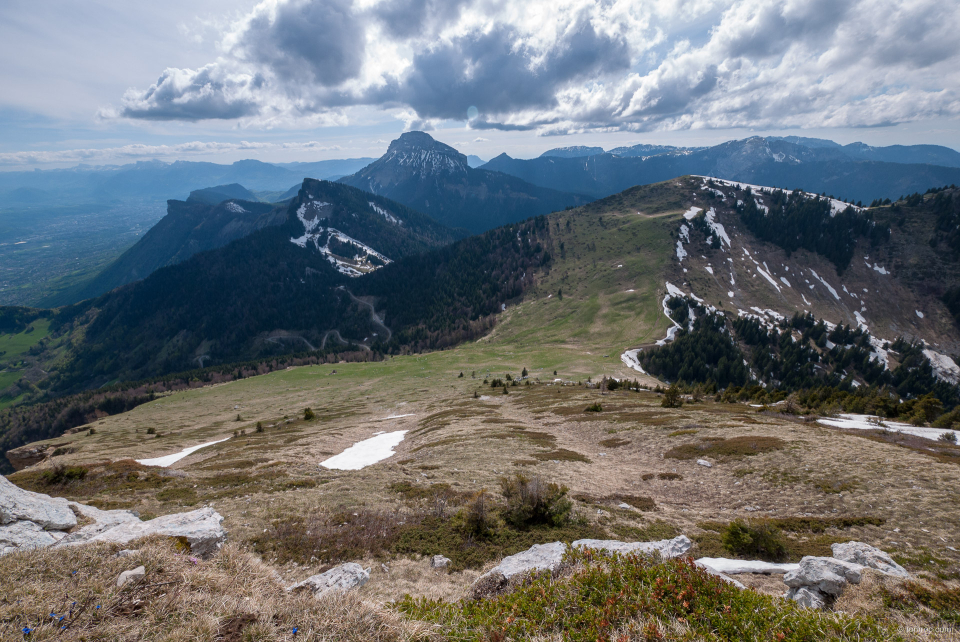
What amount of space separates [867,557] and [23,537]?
25092 mm

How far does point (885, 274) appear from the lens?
19362 cm

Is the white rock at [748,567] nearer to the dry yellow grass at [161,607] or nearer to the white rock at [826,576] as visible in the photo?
the white rock at [826,576]

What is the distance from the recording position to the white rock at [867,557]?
1104 cm

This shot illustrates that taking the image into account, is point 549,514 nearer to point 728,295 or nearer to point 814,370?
point 814,370

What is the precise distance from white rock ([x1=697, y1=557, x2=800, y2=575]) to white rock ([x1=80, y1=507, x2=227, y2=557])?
1527cm

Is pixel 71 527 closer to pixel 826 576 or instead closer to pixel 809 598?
pixel 809 598

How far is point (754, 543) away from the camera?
43.8ft

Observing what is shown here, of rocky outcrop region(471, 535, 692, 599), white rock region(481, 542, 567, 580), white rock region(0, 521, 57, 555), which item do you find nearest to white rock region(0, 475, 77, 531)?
white rock region(0, 521, 57, 555)

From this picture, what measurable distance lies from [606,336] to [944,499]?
410 feet

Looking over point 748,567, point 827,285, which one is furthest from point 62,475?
point 827,285

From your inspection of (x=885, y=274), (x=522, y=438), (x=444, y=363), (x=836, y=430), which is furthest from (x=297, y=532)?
(x=885, y=274)

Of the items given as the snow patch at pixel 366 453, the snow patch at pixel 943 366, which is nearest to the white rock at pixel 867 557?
the snow patch at pixel 366 453

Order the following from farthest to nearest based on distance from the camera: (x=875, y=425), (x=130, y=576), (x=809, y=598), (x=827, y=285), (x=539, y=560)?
(x=827, y=285), (x=875, y=425), (x=539, y=560), (x=809, y=598), (x=130, y=576)

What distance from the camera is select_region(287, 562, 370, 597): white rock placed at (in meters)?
9.22
